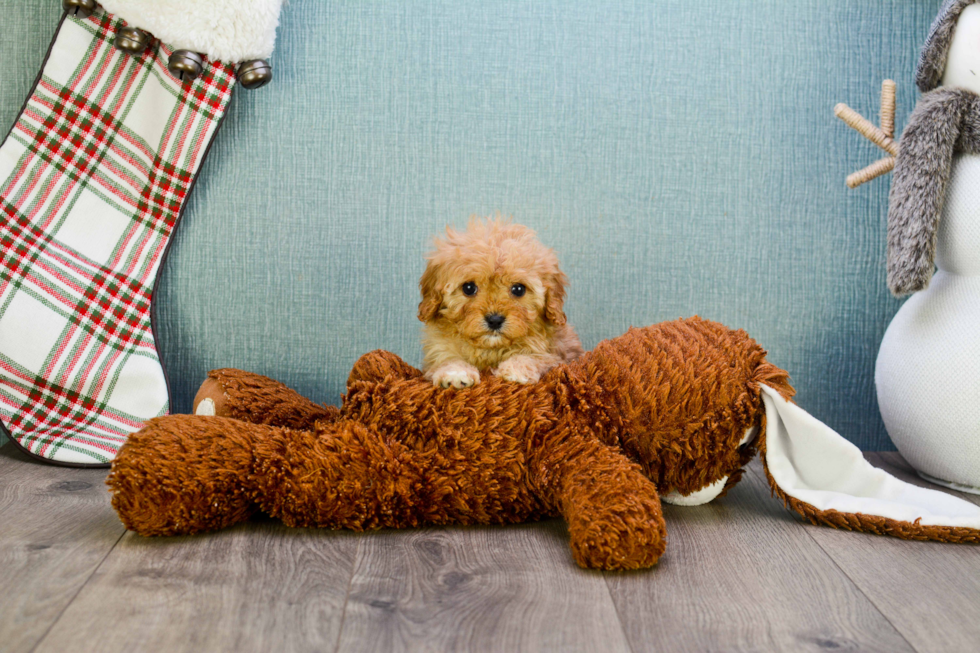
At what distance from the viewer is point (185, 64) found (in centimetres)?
136

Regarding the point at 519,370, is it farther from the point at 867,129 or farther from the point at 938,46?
the point at 938,46

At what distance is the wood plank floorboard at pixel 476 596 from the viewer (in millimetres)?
817

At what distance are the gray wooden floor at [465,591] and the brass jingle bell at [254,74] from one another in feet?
2.46

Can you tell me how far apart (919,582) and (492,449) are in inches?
22.1

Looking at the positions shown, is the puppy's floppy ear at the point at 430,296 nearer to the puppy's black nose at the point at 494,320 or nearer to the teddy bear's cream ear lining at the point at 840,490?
the puppy's black nose at the point at 494,320

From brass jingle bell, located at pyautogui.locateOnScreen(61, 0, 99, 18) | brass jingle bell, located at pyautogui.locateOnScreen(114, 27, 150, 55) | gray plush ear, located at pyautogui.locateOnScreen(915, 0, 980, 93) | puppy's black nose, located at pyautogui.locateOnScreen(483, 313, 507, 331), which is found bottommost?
puppy's black nose, located at pyautogui.locateOnScreen(483, 313, 507, 331)

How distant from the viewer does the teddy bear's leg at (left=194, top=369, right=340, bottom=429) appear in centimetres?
131

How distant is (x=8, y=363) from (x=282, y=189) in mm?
565

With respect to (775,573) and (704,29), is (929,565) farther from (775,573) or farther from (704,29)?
(704,29)

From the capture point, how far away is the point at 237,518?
109cm

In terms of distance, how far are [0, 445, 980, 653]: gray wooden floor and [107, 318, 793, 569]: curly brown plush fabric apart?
4 cm

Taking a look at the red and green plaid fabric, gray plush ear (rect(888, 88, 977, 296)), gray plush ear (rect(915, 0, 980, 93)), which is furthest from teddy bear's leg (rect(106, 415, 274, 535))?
→ gray plush ear (rect(915, 0, 980, 93))

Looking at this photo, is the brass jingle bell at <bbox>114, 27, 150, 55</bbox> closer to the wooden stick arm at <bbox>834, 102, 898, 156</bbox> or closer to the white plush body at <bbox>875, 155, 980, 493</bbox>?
the wooden stick arm at <bbox>834, 102, 898, 156</bbox>

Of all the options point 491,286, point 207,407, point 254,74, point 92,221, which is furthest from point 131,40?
point 491,286
